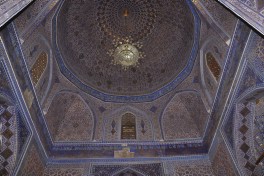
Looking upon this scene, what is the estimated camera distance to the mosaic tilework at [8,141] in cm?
538

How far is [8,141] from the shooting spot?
5.54 meters

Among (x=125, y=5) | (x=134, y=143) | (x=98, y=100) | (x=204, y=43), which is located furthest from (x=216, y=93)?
(x=125, y=5)

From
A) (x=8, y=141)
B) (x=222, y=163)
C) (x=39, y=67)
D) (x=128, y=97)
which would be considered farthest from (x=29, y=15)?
(x=222, y=163)

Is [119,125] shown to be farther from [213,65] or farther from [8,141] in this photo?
[8,141]

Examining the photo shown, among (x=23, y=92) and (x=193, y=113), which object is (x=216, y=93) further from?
(x=23, y=92)

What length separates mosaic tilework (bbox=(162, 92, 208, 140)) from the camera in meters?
7.85

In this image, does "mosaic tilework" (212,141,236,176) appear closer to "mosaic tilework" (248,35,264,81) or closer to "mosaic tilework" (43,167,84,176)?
"mosaic tilework" (248,35,264,81)

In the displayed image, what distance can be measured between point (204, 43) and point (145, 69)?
103 inches

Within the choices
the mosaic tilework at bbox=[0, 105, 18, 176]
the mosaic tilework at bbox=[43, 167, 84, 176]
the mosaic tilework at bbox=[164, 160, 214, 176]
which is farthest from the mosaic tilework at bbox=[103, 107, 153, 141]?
the mosaic tilework at bbox=[0, 105, 18, 176]

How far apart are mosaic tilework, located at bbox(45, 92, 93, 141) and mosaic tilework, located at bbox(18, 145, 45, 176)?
3.53 feet

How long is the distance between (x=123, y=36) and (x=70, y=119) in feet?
11.1

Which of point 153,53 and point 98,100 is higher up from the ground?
point 153,53

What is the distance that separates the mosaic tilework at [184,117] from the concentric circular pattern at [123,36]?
803 mm

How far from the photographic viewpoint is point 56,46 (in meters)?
7.73
